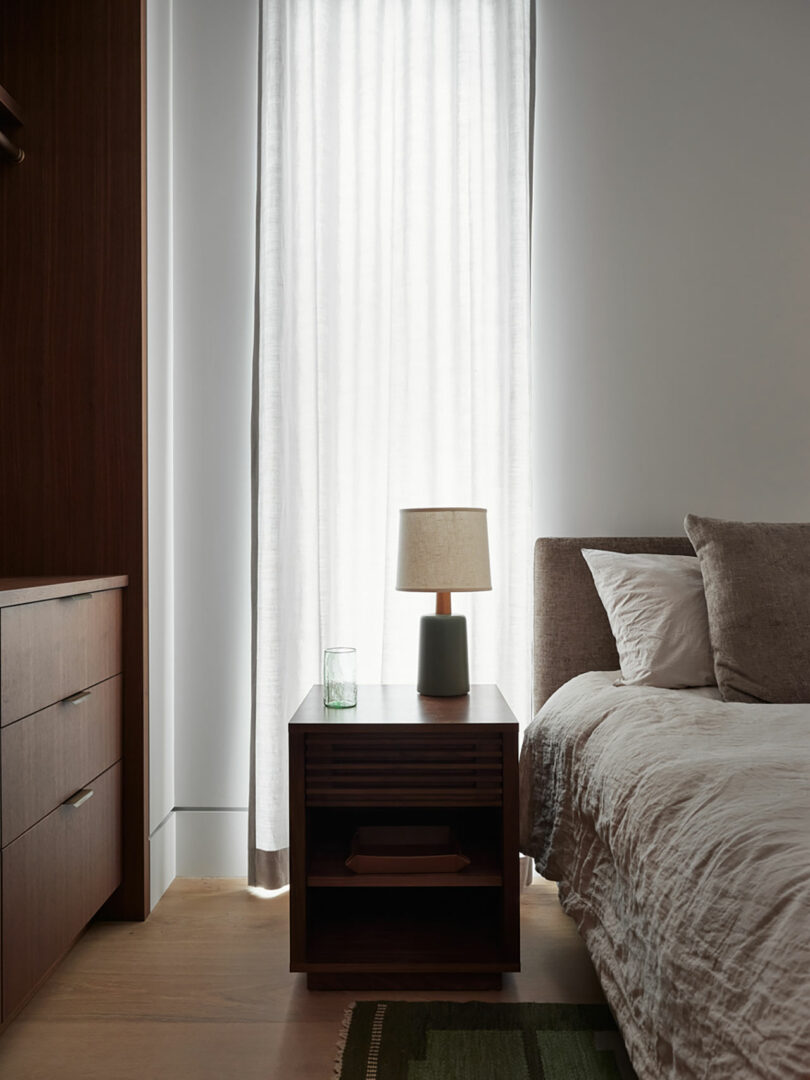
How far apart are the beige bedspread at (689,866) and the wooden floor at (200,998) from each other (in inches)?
10.8

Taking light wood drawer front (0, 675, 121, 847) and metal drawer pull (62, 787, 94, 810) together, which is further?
metal drawer pull (62, 787, 94, 810)

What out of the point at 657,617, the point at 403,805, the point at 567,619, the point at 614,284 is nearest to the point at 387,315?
the point at 614,284

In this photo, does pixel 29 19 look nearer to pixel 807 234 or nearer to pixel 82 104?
pixel 82 104

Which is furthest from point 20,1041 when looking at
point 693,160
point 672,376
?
point 693,160

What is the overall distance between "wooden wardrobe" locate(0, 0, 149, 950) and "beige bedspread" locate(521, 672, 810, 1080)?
1191 millimetres

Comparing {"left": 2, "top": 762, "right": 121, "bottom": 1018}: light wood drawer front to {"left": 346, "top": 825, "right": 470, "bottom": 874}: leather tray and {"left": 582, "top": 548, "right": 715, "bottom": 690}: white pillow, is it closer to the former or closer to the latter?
{"left": 346, "top": 825, "right": 470, "bottom": 874}: leather tray

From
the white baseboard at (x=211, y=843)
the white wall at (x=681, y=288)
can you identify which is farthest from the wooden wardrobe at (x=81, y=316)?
the white wall at (x=681, y=288)

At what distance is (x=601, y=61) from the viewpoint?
8.55 ft

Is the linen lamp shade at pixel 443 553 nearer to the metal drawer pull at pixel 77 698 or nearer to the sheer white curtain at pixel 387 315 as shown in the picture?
the sheer white curtain at pixel 387 315

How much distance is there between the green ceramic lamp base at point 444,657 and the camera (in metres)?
2.18

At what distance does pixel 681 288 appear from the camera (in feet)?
8.55

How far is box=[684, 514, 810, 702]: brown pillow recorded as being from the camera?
1.93 meters

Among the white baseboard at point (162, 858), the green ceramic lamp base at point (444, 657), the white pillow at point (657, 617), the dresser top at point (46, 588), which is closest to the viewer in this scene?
the dresser top at point (46, 588)

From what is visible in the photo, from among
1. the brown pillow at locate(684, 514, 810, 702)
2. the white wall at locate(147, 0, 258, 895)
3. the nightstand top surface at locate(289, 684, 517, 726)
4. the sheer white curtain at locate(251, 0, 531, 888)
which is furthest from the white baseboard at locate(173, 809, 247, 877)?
the brown pillow at locate(684, 514, 810, 702)
